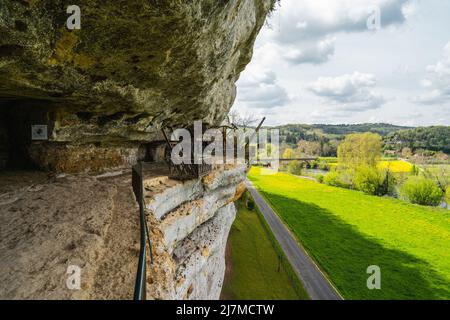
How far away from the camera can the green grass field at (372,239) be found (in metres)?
25.0

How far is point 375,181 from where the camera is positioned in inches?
2389

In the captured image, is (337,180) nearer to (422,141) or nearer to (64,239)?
(64,239)

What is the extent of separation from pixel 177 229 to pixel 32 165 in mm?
5839

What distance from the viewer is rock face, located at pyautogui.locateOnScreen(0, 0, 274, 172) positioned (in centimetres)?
520

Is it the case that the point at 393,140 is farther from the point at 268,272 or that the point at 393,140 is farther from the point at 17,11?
the point at 17,11

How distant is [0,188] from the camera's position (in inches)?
301

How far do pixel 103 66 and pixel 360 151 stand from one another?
72773 millimetres

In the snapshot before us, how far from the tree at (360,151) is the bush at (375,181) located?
203 inches

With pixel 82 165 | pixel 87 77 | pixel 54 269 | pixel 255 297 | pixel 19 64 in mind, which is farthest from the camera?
pixel 255 297

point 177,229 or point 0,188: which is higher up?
point 0,188

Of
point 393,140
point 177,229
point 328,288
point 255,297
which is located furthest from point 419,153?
point 177,229
